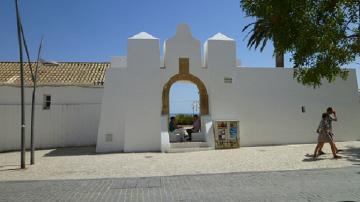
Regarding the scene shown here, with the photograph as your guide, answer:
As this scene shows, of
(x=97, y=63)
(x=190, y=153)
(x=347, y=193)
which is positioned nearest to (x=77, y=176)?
(x=190, y=153)

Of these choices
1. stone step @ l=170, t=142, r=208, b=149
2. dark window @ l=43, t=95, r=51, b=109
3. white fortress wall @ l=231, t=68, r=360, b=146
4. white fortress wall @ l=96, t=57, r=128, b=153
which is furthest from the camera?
dark window @ l=43, t=95, r=51, b=109

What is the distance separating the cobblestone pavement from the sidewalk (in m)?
0.91

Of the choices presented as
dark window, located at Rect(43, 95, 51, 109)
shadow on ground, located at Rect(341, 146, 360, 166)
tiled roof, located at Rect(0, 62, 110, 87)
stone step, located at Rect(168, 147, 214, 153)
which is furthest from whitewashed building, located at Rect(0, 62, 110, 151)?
shadow on ground, located at Rect(341, 146, 360, 166)

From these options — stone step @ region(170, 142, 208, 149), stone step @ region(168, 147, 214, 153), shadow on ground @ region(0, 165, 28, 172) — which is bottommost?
shadow on ground @ region(0, 165, 28, 172)

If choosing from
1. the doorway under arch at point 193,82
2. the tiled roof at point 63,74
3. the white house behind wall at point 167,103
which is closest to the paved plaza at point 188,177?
the white house behind wall at point 167,103

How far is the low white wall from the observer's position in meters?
19.2

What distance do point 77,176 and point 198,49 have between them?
Result: 31.4 feet

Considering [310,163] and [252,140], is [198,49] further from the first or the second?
[310,163]

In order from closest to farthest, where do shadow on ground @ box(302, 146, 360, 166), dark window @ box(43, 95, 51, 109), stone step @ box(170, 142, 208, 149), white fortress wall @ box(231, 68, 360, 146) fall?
shadow on ground @ box(302, 146, 360, 166), stone step @ box(170, 142, 208, 149), white fortress wall @ box(231, 68, 360, 146), dark window @ box(43, 95, 51, 109)

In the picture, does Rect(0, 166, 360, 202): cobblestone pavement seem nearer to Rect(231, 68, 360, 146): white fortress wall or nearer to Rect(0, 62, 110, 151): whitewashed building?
Rect(231, 68, 360, 146): white fortress wall

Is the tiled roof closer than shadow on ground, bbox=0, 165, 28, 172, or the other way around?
shadow on ground, bbox=0, 165, 28, 172

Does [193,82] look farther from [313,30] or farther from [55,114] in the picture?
[313,30]

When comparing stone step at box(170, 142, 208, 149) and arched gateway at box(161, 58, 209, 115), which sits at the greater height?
arched gateway at box(161, 58, 209, 115)

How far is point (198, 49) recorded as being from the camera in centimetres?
1753
